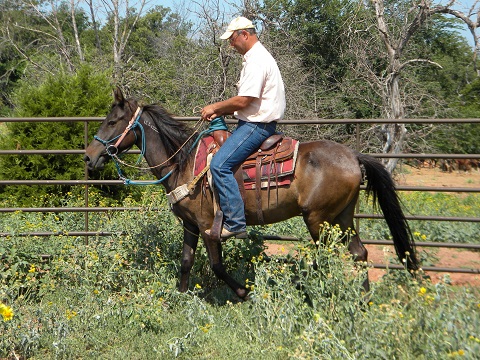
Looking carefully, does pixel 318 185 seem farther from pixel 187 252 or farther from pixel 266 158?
pixel 187 252

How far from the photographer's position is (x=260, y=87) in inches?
210

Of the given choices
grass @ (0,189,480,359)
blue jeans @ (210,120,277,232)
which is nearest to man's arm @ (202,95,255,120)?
blue jeans @ (210,120,277,232)

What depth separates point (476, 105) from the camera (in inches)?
942

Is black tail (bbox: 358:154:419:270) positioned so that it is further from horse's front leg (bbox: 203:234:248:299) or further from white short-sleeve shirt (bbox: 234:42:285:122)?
horse's front leg (bbox: 203:234:248:299)

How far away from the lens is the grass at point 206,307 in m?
3.62

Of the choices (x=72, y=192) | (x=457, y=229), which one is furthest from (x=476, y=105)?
(x=72, y=192)

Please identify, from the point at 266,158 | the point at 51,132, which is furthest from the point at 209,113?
the point at 51,132

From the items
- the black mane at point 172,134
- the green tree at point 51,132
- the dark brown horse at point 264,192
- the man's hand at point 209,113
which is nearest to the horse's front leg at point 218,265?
the dark brown horse at point 264,192

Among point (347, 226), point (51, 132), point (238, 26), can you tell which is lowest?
point (347, 226)

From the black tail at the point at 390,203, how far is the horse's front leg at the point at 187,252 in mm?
1711

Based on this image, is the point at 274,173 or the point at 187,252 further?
the point at 187,252

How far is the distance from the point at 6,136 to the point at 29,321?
5.89m

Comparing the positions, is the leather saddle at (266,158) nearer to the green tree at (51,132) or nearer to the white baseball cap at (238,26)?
the white baseball cap at (238,26)

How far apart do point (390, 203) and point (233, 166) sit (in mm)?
1507
